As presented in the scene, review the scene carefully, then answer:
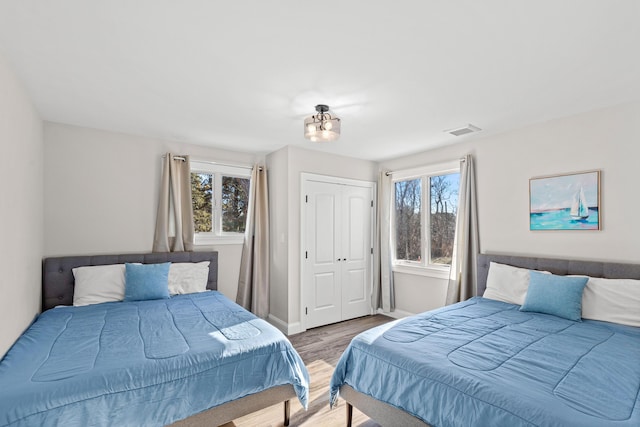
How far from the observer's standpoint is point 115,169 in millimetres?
3490


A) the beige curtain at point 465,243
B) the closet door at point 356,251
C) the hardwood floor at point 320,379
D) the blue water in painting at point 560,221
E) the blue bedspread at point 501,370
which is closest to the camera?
the blue bedspread at point 501,370

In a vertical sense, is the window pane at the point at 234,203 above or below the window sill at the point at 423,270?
above

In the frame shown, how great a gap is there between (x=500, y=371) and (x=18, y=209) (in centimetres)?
337

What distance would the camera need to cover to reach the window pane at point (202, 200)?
4027 mm

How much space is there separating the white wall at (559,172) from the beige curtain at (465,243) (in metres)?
0.09

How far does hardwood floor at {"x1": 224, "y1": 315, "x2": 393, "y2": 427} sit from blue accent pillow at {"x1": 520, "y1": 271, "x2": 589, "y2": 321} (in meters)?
1.69

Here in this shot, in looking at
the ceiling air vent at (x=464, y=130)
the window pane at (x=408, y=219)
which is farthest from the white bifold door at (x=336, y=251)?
the ceiling air vent at (x=464, y=130)

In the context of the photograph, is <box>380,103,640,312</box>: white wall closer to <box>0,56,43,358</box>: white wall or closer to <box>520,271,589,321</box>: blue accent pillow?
<box>520,271,589,321</box>: blue accent pillow

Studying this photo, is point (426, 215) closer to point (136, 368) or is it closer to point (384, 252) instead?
point (384, 252)

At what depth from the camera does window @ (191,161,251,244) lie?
404cm

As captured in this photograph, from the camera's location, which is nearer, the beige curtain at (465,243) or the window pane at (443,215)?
the beige curtain at (465,243)

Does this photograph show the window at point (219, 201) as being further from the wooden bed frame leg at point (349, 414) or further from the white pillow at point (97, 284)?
the wooden bed frame leg at point (349, 414)

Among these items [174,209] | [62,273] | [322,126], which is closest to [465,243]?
[322,126]

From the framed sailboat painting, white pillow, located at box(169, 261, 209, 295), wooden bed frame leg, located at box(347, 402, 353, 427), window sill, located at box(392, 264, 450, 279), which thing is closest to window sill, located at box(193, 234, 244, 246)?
white pillow, located at box(169, 261, 209, 295)
